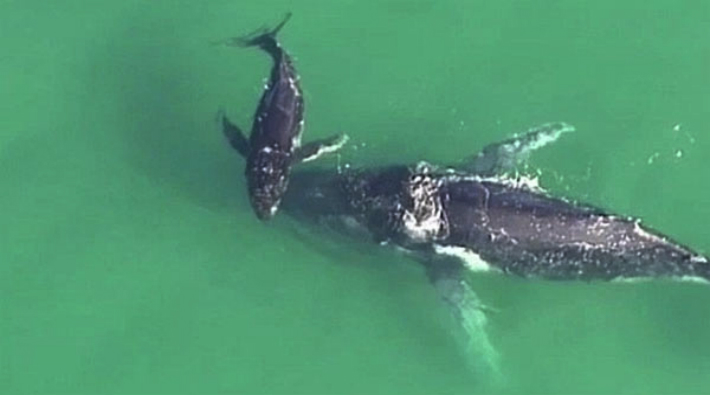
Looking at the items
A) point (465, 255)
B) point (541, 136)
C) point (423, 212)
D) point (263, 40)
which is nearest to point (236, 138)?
point (263, 40)

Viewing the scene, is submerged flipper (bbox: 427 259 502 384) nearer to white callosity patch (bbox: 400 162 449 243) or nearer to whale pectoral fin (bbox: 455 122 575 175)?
white callosity patch (bbox: 400 162 449 243)

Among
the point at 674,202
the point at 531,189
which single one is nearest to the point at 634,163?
the point at 674,202

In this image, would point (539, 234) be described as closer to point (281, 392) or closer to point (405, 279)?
point (405, 279)

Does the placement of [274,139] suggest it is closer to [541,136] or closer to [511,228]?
[511,228]

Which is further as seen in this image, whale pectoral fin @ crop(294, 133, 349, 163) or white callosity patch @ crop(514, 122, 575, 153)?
white callosity patch @ crop(514, 122, 575, 153)

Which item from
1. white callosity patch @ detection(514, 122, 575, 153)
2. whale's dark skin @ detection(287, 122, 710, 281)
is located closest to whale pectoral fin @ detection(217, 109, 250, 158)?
whale's dark skin @ detection(287, 122, 710, 281)

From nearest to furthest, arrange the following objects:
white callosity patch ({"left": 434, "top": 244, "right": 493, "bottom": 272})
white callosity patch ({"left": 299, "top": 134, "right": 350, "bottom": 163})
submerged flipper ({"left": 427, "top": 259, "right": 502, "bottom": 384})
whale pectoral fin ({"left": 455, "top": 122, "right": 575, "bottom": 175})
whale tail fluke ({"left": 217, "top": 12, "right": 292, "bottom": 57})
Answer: white callosity patch ({"left": 434, "top": 244, "right": 493, "bottom": 272}) → submerged flipper ({"left": 427, "top": 259, "right": 502, "bottom": 384}) → whale pectoral fin ({"left": 455, "top": 122, "right": 575, "bottom": 175}) → white callosity patch ({"left": 299, "top": 134, "right": 350, "bottom": 163}) → whale tail fluke ({"left": 217, "top": 12, "right": 292, "bottom": 57})

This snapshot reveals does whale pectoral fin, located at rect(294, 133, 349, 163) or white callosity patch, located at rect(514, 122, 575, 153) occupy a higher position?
white callosity patch, located at rect(514, 122, 575, 153)
